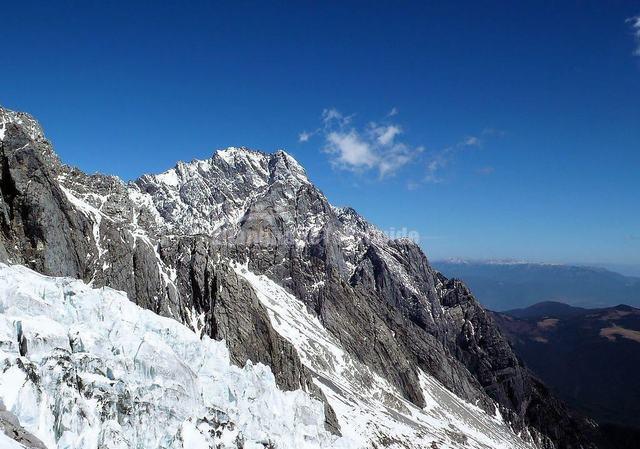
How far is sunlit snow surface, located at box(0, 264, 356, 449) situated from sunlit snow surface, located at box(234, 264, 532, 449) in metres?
63.5

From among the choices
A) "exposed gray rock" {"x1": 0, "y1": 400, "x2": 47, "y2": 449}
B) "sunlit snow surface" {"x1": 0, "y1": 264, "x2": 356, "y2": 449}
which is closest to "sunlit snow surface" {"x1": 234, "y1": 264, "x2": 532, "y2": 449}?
"sunlit snow surface" {"x1": 0, "y1": 264, "x2": 356, "y2": 449}

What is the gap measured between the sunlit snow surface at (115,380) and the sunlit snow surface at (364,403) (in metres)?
63.5

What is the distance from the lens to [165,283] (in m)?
129

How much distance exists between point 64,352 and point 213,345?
19.8 metres

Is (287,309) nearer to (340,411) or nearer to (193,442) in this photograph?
(340,411)

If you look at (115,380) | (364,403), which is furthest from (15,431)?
(364,403)

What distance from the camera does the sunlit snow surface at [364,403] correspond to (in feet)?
413

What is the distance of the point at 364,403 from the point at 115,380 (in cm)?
11667

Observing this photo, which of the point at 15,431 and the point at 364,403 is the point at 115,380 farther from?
the point at 364,403

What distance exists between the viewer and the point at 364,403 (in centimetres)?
14862

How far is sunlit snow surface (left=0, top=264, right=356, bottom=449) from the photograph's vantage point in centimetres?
3975

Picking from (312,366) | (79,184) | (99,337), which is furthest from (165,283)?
(99,337)

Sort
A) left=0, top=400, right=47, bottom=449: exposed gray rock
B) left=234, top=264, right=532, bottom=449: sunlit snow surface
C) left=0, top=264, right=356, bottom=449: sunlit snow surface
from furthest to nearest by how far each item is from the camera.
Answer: left=234, top=264, right=532, bottom=449: sunlit snow surface → left=0, top=264, right=356, bottom=449: sunlit snow surface → left=0, top=400, right=47, bottom=449: exposed gray rock

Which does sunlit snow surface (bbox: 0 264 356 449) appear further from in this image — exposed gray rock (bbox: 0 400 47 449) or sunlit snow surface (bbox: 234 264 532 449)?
sunlit snow surface (bbox: 234 264 532 449)
